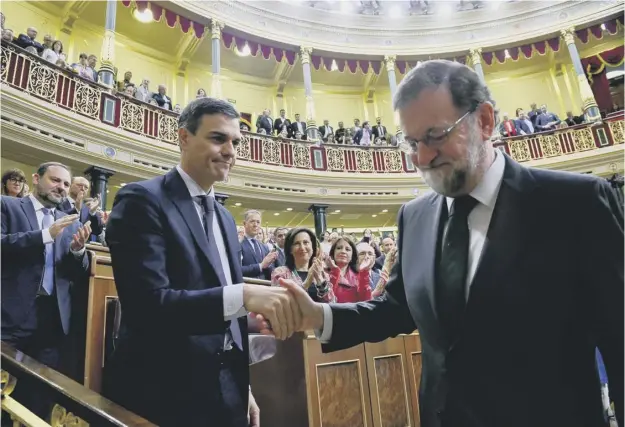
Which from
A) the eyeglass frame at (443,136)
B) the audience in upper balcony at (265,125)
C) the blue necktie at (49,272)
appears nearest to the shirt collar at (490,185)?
the eyeglass frame at (443,136)

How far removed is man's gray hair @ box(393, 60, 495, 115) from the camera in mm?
1035

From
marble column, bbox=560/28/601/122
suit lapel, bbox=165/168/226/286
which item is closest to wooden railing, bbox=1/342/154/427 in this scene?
suit lapel, bbox=165/168/226/286

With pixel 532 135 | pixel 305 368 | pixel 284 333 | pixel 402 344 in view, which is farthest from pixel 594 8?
pixel 284 333

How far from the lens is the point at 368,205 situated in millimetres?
10750

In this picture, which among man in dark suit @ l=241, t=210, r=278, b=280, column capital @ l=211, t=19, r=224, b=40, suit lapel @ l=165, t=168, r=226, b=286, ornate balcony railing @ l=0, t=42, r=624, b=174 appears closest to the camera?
suit lapel @ l=165, t=168, r=226, b=286

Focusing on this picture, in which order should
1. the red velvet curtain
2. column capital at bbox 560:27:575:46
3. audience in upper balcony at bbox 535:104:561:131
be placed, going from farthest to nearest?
the red velvet curtain → column capital at bbox 560:27:575:46 → audience in upper balcony at bbox 535:104:561:131

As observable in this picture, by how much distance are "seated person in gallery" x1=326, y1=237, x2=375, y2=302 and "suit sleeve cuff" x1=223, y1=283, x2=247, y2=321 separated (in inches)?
89.7

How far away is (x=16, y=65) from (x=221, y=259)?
21.8 feet

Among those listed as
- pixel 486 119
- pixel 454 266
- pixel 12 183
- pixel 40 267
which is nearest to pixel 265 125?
pixel 12 183

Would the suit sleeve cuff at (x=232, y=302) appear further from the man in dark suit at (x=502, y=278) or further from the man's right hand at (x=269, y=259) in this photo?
the man's right hand at (x=269, y=259)

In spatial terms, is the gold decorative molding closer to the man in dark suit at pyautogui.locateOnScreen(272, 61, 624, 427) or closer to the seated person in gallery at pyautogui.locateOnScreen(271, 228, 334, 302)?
the man in dark suit at pyautogui.locateOnScreen(272, 61, 624, 427)

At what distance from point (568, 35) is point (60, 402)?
563 inches

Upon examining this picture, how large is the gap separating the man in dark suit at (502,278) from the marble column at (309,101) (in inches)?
382

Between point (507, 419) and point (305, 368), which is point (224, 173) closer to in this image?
point (507, 419)
